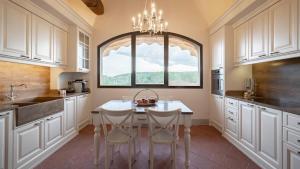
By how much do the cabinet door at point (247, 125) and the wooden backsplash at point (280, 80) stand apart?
0.55 meters

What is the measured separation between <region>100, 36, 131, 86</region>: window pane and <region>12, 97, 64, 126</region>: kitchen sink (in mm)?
2049

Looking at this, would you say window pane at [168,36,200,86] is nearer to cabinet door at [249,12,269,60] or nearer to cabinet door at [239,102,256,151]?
cabinet door at [249,12,269,60]

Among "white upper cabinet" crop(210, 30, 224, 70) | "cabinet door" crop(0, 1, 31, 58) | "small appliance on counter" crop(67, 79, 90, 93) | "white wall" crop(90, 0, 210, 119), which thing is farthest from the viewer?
"white wall" crop(90, 0, 210, 119)

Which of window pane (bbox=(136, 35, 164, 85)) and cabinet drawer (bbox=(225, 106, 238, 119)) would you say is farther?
window pane (bbox=(136, 35, 164, 85))

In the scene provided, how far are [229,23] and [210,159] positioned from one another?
2.79 metres

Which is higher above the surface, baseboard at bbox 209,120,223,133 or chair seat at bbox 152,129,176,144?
chair seat at bbox 152,129,176,144

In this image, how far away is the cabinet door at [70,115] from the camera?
3.71 metres

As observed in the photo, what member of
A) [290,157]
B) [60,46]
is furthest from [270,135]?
[60,46]

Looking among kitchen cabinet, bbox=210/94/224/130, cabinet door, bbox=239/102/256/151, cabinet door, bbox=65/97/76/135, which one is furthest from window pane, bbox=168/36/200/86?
cabinet door, bbox=65/97/76/135

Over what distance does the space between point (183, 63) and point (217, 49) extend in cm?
111

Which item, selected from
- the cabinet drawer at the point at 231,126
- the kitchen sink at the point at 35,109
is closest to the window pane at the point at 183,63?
the cabinet drawer at the point at 231,126

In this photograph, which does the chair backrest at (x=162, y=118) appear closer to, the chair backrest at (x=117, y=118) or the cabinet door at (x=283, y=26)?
the chair backrest at (x=117, y=118)

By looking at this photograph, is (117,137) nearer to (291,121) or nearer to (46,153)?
(46,153)

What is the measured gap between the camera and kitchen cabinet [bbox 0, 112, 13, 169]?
210cm
